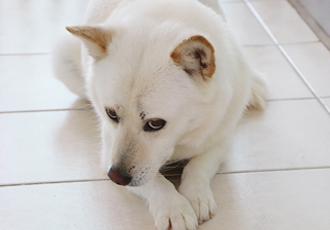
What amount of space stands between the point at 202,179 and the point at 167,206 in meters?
0.23

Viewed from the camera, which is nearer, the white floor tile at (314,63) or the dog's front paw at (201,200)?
the dog's front paw at (201,200)

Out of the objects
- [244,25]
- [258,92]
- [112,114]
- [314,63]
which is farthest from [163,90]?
[244,25]

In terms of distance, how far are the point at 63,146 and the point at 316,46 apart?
194 centimetres

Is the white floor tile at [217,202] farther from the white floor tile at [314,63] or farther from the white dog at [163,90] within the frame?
the white floor tile at [314,63]

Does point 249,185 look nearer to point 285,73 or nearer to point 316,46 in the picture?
point 285,73

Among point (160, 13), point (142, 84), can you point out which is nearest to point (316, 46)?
point (160, 13)

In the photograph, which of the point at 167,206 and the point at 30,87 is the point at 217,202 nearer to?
the point at 167,206

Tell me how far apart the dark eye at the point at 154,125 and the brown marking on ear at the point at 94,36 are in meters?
0.31

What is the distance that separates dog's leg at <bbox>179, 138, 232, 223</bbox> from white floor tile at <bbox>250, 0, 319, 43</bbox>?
4.89 ft

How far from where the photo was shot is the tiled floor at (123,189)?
1809 mm

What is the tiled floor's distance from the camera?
5.93 feet

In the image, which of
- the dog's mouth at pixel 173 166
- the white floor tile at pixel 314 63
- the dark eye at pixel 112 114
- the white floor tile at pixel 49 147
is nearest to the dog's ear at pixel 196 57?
the dark eye at pixel 112 114

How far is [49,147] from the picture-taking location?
2.23m

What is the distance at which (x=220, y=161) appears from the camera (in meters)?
2.03
